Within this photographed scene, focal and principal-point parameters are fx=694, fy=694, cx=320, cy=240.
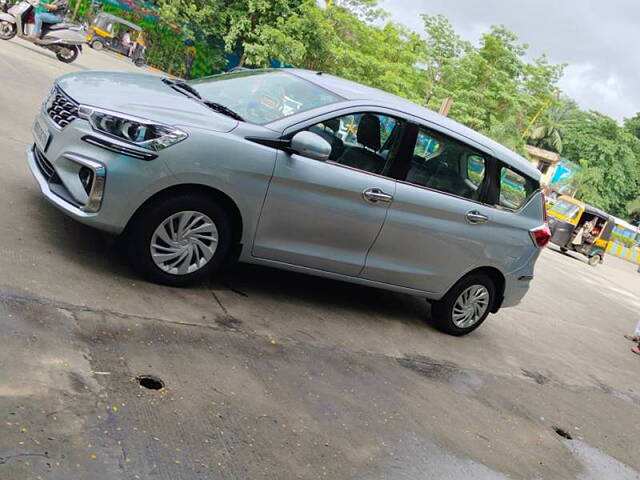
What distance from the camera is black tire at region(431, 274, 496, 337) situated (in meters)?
6.52

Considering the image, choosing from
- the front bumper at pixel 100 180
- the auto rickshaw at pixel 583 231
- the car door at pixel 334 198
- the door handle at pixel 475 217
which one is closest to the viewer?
the front bumper at pixel 100 180

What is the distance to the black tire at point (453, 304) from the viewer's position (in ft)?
21.4

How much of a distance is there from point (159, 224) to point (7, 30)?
15049 millimetres

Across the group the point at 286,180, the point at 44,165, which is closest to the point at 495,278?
the point at 286,180

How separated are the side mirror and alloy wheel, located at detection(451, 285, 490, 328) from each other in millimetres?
2325

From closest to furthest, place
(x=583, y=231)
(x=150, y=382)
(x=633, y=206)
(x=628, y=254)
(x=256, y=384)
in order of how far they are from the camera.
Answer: (x=150, y=382) → (x=256, y=384) → (x=583, y=231) → (x=628, y=254) → (x=633, y=206)

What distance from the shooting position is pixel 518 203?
21.5 ft

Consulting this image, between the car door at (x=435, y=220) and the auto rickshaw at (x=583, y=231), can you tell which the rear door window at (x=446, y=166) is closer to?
the car door at (x=435, y=220)

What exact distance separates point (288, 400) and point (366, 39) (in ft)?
105

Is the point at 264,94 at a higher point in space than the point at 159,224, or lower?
higher

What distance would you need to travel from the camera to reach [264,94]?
5.50 m

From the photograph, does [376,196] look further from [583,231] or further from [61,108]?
[583,231]

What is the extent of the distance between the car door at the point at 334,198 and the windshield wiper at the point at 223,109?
15.7 inches

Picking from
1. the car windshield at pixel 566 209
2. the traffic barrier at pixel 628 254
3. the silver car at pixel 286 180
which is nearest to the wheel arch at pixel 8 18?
the silver car at pixel 286 180
